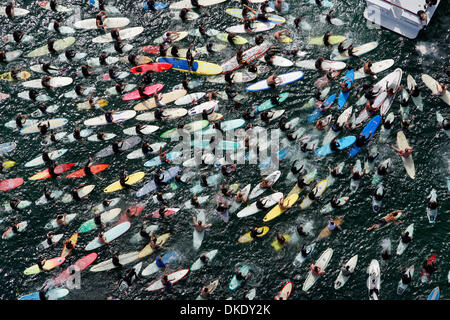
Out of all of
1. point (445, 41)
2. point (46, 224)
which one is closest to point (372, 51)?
point (445, 41)

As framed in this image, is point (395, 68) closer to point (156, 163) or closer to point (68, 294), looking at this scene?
point (156, 163)

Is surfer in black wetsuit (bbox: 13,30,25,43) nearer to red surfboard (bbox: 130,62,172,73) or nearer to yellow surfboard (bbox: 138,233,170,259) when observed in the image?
red surfboard (bbox: 130,62,172,73)

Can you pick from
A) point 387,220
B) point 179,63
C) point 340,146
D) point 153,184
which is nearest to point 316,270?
point 387,220

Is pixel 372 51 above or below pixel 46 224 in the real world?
above

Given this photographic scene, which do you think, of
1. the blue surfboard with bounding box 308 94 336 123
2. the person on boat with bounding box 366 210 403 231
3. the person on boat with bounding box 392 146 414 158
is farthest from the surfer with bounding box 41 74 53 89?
the person on boat with bounding box 392 146 414 158

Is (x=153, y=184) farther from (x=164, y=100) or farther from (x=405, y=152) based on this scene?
(x=405, y=152)

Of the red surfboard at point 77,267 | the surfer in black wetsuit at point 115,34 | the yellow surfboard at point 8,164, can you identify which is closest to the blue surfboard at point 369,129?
the red surfboard at point 77,267

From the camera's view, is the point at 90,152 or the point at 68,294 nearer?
the point at 68,294
